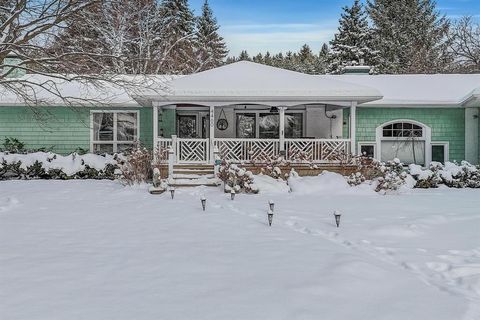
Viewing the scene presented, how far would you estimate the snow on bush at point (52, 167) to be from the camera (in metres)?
14.9

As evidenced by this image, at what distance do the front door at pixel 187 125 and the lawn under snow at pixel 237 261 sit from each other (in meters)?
7.70

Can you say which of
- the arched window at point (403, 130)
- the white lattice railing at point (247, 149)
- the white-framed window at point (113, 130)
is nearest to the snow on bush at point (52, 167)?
the white-framed window at point (113, 130)

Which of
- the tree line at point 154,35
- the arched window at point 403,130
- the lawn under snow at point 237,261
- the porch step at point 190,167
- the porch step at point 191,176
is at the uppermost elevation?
the tree line at point 154,35

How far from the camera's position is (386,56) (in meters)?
35.9

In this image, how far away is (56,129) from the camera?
16.9 meters

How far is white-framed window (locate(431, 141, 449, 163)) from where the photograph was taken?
54.4ft

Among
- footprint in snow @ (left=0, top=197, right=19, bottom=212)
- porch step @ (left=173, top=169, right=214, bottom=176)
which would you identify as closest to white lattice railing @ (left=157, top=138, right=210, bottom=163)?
porch step @ (left=173, top=169, right=214, bottom=176)

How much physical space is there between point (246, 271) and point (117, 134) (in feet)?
43.1

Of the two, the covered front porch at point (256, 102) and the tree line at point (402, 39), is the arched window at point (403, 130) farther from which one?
A: the tree line at point (402, 39)

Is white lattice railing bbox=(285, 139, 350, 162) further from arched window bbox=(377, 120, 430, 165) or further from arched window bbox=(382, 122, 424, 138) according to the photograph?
arched window bbox=(382, 122, 424, 138)

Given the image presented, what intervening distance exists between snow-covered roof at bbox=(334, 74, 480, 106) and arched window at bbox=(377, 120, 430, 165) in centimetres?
90

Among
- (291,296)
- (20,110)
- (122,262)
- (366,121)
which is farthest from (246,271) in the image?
(20,110)

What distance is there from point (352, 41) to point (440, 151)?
21.6 metres

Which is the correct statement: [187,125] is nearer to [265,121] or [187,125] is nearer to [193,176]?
[265,121]
